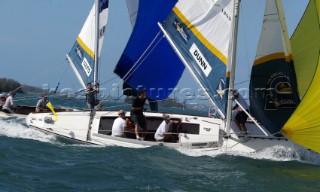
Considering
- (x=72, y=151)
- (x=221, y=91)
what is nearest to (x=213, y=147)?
(x=221, y=91)

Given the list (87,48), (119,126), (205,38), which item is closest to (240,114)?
(205,38)

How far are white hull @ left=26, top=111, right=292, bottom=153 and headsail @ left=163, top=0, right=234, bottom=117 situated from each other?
75 cm

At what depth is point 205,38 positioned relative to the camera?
1766 centimetres

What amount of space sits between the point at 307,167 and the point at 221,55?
410cm

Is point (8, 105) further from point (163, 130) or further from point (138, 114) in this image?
point (163, 130)

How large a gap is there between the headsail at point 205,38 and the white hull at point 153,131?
751 mm

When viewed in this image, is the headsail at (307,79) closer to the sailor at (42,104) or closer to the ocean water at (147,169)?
the ocean water at (147,169)

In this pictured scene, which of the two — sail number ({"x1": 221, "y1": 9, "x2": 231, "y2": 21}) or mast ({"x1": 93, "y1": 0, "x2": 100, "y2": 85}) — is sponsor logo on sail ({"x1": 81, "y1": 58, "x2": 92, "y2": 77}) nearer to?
mast ({"x1": 93, "y1": 0, "x2": 100, "y2": 85})

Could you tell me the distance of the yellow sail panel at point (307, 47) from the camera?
1589 centimetres

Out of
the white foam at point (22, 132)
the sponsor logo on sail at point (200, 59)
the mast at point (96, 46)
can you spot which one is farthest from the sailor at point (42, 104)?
the sponsor logo on sail at point (200, 59)

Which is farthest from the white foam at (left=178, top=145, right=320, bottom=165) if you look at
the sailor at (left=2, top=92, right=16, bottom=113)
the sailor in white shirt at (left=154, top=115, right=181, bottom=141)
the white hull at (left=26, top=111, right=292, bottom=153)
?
the sailor at (left=2, top=92, right=16, bottom=113)

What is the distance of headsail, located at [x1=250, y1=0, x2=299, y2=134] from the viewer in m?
15.7

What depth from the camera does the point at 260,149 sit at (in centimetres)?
1659

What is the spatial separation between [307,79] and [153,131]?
213 inches
